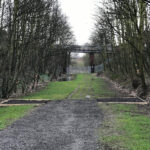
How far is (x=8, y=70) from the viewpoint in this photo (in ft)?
45.2

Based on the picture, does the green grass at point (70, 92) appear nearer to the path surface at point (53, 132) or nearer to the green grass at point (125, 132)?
the path surface at point (53, 132)

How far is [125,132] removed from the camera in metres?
5.62

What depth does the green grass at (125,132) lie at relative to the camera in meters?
4.70

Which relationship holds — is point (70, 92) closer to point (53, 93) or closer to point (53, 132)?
point (53, 93)

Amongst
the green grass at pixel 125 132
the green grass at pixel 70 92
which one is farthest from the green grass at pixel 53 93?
the green grass at pixel 125 132

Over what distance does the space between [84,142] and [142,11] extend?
9.91m

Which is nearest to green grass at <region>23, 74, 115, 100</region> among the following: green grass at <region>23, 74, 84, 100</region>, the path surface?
green grass at <region>23, 74, 84, 100</region>

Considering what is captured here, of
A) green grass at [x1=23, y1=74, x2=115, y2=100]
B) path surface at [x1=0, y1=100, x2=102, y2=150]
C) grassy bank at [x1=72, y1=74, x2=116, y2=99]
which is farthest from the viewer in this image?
grassy bank at [x1=72, y1=74, x2=116, y2=99]

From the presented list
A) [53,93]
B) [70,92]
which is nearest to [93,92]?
[70,92]

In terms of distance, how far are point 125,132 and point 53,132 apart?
1.72 metres

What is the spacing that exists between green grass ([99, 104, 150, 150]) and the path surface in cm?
27

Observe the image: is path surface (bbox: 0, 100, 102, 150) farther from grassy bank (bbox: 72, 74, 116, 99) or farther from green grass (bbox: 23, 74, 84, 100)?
Result: grassy bank (bbox: 72, 74, 116, 99)

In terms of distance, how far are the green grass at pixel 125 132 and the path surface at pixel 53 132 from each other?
0.27m

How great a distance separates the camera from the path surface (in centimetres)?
468
